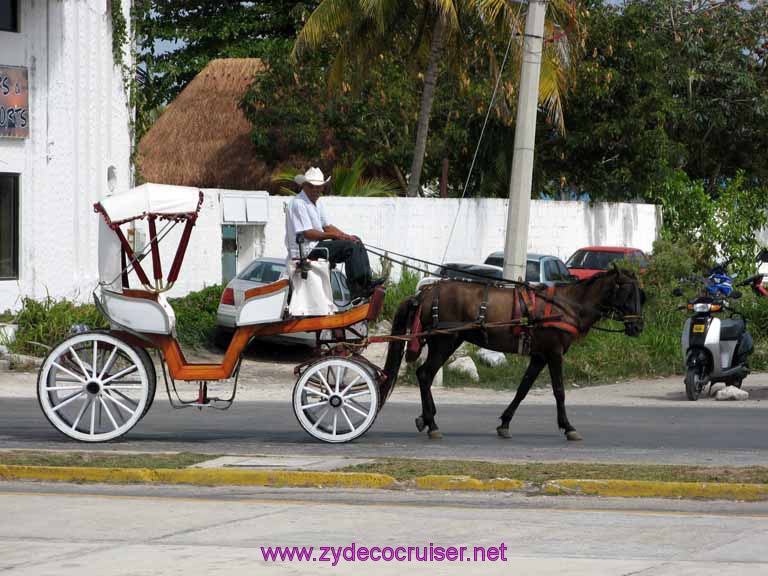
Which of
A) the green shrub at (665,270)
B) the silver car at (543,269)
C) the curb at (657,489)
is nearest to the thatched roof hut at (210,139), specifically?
the silver car at (543,269)

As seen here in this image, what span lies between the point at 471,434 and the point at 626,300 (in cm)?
216

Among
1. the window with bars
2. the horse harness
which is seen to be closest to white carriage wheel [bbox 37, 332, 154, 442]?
the horse harness

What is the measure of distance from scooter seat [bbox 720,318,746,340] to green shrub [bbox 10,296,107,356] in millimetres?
9851

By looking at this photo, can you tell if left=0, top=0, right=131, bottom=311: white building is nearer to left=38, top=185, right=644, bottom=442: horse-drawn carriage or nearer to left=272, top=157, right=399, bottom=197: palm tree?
left=272, top=157, right=399, bottom=197: palm tree

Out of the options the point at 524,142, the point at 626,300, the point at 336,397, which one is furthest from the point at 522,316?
the point at 524,142

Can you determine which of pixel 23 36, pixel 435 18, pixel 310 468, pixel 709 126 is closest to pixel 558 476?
pixel 310 468

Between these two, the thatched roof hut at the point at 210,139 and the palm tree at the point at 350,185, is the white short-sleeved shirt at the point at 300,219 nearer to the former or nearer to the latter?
the palm tree at the point at 350,185

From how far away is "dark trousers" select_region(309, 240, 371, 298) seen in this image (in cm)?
1238

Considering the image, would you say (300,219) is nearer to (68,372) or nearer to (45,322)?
(68,372)

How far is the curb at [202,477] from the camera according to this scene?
405 inches

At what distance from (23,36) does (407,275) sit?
8.76 m

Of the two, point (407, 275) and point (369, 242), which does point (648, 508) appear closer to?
point (407, 275)

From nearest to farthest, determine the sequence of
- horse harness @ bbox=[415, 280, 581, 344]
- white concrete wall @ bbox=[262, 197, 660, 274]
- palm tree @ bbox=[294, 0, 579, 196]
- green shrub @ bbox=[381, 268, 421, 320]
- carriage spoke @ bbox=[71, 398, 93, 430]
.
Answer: carriage spoke @ bbox=[71, 398, 93, 430]
horse harness @ bbox=[415, 280, 581, 344]
green shrub @ bbox=[381, 268, 421, 320]
palm tree @ bbox=[294, 0, 579, 196]
white concrete wall @ bbox=[262, 197, 660, 274]

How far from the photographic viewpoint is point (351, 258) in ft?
40.8
